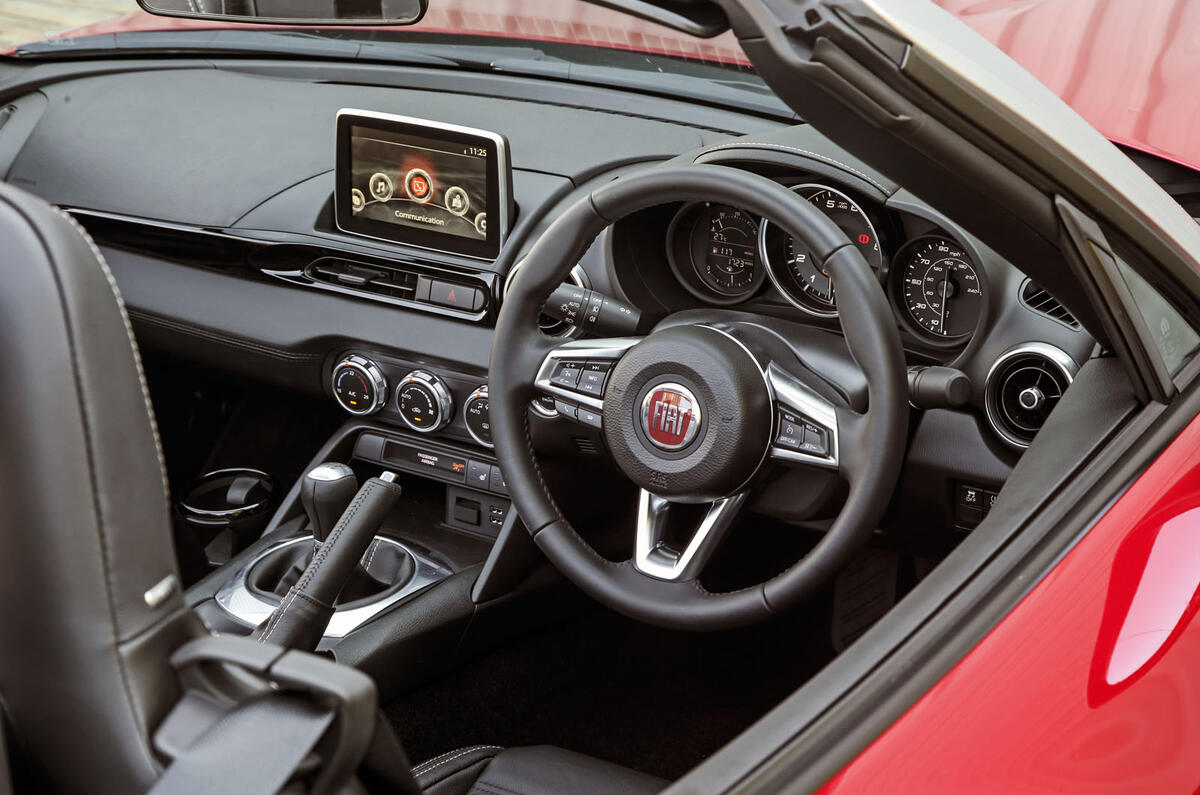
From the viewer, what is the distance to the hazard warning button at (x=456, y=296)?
218 centimetres

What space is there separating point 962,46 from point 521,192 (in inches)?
51.7

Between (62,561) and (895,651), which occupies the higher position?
(62,561)

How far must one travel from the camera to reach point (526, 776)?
1.54 m

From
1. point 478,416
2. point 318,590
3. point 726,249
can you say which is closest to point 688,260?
point 726,249

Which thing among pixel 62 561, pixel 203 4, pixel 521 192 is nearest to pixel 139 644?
pixel 62 561

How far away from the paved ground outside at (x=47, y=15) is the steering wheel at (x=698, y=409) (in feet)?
6.18

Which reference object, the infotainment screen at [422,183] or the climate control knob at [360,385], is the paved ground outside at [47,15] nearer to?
the infotainment screen at [422,183]

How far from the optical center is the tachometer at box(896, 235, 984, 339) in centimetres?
171

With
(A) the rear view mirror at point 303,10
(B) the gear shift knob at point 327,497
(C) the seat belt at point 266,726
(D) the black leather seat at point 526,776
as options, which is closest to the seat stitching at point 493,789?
(D) the black leather seat at point 526,776

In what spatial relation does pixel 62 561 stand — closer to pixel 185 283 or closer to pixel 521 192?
pixel 521 192

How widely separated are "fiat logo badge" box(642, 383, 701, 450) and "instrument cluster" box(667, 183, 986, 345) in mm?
314

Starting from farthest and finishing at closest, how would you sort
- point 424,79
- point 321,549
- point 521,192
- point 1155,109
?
point 424,79 → point 521,192 → point 1155,109 → point 321,549

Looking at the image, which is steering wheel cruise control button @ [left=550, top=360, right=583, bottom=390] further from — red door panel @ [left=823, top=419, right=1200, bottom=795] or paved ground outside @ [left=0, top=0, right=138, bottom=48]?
paved ground outside @ [left=0, top=0, right=138, bottom=48]

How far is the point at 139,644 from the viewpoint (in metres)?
0.74
